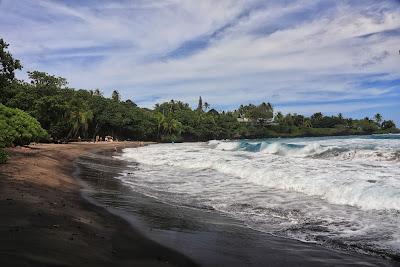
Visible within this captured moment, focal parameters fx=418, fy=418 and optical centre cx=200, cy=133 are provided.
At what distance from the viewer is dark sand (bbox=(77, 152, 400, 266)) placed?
5938 mm

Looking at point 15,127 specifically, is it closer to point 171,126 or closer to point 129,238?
point 129,238

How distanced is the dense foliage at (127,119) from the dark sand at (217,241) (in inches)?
610

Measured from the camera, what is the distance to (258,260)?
19.5ft

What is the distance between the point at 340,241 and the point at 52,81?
49023 mm

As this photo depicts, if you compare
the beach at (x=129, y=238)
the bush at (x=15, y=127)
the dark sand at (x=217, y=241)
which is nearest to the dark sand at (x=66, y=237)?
the beach at (x=129, y=238)

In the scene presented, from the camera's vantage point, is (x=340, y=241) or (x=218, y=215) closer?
(x=340, y=241)

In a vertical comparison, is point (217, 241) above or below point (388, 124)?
below

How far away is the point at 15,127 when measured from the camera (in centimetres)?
2452

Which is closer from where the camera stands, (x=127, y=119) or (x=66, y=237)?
(x=66, y=237)

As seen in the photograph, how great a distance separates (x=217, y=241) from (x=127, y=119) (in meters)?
75.0

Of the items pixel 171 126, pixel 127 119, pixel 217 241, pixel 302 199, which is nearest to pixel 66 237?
pixel 217 241

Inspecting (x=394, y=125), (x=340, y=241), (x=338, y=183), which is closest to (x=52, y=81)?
(x=338, y=183)

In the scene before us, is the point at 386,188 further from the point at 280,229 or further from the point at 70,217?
the point at 70,217

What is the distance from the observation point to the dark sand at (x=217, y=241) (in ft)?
19.5
